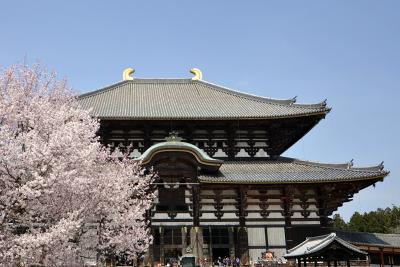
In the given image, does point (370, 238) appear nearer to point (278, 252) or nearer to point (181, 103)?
point (278, 252)

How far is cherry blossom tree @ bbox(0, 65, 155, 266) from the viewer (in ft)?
50.4

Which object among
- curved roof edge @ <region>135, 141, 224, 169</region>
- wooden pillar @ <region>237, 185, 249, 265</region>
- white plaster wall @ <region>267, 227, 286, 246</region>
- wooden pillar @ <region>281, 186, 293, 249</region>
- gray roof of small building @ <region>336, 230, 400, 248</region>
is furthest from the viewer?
gray roof of small building @ <region>336, 230, 400, 248</region>

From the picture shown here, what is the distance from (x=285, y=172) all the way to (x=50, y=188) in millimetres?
19536

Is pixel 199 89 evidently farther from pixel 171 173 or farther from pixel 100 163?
pixel 100 163

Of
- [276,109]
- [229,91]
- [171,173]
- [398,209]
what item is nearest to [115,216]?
[171,173]

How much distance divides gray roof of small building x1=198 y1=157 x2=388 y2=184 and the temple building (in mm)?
64

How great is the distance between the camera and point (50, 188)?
15898 mm

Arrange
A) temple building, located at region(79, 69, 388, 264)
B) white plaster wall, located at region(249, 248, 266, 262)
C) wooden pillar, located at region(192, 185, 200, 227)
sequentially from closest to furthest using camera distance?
1. temple building, located at region(79, 69, 388, 264)
2. wooden pillar, located at region(192, 185, 200, 227)
3. white plaster wall, located at region(249, 248, 266, 262)

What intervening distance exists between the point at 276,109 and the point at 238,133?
366 centimetres

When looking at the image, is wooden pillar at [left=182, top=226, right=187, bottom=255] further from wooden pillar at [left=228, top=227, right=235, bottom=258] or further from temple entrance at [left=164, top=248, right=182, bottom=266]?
wooden pillar at [left=228, top=227, right=235, bottom=258]

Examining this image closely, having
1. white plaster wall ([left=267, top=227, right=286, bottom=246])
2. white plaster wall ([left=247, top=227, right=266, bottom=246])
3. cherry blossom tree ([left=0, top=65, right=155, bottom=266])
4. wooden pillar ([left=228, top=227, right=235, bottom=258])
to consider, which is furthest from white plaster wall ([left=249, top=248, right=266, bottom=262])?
cherry blossom tree ([left=0, top=65, right=155, bottom=266])

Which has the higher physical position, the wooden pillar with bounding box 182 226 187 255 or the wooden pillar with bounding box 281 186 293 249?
the wooden pillar with bounding box 281 186 293 249

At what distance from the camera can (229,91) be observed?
40844 millimetres

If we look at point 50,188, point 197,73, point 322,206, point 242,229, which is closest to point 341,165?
point 322,206
